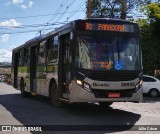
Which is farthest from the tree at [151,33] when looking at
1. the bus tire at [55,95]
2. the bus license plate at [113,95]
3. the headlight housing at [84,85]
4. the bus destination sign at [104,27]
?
the headlight housing at [84,85]

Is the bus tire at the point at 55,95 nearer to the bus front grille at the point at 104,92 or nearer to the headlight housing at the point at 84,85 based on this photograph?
the headlight housing at the point at 84,85

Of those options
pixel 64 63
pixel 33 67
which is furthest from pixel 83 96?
pixel 33 67

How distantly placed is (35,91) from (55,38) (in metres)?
4.66

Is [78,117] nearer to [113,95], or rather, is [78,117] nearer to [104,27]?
[113,95]

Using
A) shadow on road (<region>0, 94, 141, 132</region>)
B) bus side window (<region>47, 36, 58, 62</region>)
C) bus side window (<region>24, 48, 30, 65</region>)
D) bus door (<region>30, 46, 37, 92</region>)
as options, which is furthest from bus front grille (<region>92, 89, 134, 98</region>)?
bus side window (<region>24, 48, 30, 65</region>)

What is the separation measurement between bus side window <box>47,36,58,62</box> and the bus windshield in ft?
8.81

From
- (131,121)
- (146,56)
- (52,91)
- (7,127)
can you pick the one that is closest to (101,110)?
(52,91)

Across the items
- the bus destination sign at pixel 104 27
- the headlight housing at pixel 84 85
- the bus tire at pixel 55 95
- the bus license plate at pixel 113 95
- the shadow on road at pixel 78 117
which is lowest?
the shadow on road at pixel 78 117

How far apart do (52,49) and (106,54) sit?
3770mm

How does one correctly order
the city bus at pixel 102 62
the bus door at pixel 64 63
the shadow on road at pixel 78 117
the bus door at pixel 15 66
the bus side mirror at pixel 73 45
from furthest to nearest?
1. the bus door at pixel 15 66
2. the bus door at pixel 64 63
3. the bus side mirror at pixel 73 45
4. the city bus at pixel 102 62
5. the shadow on road at pixel 78 117

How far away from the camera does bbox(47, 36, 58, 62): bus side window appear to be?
15.7 meters

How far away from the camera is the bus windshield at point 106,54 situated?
42.6ft

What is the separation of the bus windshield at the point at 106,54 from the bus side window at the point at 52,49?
106 inches

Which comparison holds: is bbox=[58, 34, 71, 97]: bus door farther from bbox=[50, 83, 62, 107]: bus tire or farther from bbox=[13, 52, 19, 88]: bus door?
bbox=[13, 52, 19, 88]: bus door
